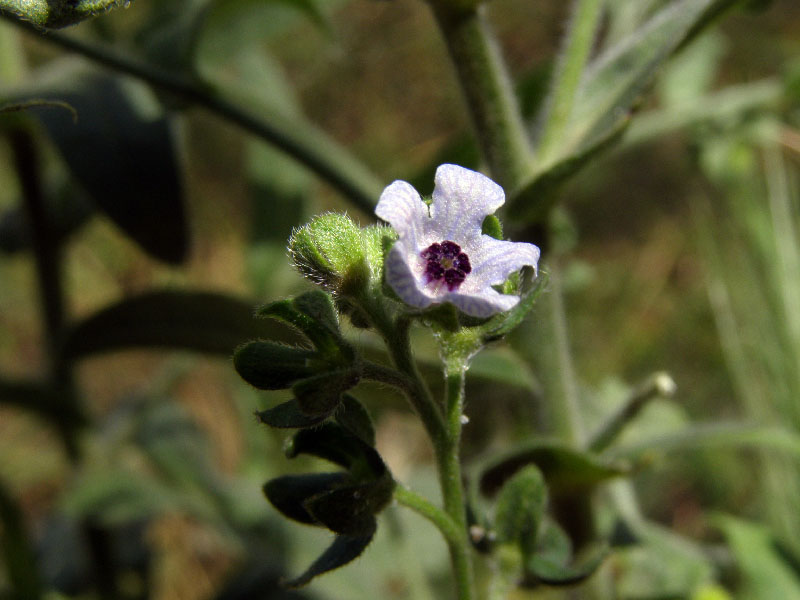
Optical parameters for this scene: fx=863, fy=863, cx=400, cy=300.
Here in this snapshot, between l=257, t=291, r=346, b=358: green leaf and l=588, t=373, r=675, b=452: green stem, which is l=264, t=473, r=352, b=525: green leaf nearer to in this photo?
l=257, t=291, r=346, b=358: green leaf

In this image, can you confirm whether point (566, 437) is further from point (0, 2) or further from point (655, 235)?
point (655, 235)

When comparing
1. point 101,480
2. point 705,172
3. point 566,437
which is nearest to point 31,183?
point 101,480

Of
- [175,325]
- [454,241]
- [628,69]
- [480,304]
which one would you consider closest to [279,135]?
[175,325]

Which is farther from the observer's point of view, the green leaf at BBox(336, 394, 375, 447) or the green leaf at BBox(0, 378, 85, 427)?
the green leaf at BBox(0, 378, 85, 427)

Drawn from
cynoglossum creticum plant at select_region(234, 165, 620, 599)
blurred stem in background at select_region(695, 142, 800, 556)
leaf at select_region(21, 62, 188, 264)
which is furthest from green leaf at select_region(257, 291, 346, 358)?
blurred stem in background at select_region(695, 142, 800, 556)

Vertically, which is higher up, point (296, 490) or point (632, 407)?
point (632, 407)

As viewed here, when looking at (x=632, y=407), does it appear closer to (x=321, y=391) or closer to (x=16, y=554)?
(x=321, y=391)
